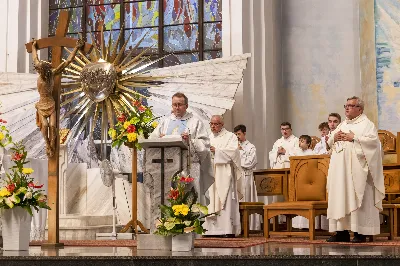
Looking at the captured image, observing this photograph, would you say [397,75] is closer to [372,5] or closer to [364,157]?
[372,5]

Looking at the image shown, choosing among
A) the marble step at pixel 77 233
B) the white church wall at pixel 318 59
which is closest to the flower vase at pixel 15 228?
the marble step at pixel 77 233

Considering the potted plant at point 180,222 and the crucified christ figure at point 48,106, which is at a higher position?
the crucified christ figure at point 48,106

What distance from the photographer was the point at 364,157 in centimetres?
882

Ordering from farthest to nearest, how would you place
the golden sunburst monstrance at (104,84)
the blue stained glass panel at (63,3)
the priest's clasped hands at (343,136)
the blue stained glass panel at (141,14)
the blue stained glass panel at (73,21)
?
the blue stained glass panel at (63,3) < the blue stained glass panel at (73,21) < the blue stained glass panel at (141,14) < the golden sunburst monstrance at (104,84) < the priest's clasped hands at (343,136)

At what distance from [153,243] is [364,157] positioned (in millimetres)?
2922

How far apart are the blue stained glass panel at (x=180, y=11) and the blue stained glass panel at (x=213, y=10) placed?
0.17m

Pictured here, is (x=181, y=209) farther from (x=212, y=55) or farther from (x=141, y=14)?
(x=141, y=14)

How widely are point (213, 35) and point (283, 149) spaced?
292 cm

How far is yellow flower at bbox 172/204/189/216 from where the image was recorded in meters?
6.77

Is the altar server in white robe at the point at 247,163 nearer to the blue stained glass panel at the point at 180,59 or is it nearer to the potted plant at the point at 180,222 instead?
the blue stained glass panel at the point at 180,59

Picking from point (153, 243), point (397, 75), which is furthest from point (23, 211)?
point (397, 75)

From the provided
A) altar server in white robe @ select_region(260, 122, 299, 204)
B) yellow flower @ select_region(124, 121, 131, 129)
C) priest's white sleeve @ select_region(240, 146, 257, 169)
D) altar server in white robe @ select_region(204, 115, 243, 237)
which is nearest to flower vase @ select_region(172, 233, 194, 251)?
yellow flower @ select_region(124, 121, 131, 129)

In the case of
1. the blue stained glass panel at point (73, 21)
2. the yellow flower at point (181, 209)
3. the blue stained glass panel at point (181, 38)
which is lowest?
the yellow flower at point (181, 209)

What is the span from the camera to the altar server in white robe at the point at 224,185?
10516 mm
